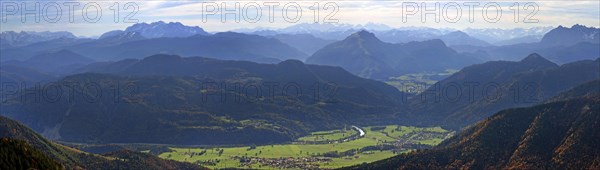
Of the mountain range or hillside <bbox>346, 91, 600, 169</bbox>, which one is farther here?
the mountain range

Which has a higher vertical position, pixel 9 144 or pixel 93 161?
pixel 9 144

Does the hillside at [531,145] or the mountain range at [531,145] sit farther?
the mountain range at [531,145]

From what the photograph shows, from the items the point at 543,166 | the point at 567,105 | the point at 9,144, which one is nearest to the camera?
the point at 9,144

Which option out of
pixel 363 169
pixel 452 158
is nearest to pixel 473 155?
pixel 452 158

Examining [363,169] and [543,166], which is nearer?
[543,166]

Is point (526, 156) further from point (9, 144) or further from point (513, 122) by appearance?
point (9, 144)

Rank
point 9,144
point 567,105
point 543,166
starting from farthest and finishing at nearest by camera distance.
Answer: point 567,105 < point 543,166 < point 9,144
